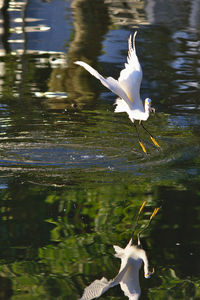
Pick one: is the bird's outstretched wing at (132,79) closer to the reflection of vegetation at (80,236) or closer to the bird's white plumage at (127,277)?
the reflection of vegetation at (80,236)

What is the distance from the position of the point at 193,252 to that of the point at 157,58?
20.6ft

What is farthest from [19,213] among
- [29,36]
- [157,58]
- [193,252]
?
[29,36]

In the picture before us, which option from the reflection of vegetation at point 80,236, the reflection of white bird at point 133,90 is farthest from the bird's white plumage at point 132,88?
the reflection of vegetation at point 80,236

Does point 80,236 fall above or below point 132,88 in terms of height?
below

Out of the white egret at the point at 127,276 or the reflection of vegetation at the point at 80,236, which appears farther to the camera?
the reflection of vegetation at the point at 80,236

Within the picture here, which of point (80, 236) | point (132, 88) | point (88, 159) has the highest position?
point (132, 88)

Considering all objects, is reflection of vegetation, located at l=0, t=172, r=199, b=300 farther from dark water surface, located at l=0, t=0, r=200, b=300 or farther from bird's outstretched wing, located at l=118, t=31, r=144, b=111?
bird's outstretched wing, located at l=118, t=31, r=144, b=111

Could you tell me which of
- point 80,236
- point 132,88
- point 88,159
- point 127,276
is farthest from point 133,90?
point 127,276

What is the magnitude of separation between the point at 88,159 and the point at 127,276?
90.5 inches

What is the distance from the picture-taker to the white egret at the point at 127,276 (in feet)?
12.6

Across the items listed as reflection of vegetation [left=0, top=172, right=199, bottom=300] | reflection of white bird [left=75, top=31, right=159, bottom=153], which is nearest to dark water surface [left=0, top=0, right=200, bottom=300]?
reflection of vegetation [left=0, top=172, right=199, bottom=300]

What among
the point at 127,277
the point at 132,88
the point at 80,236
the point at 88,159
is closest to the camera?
the point at 127,277

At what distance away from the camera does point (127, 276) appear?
406cm

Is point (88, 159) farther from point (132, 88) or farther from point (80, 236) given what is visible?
point (80, 236)
